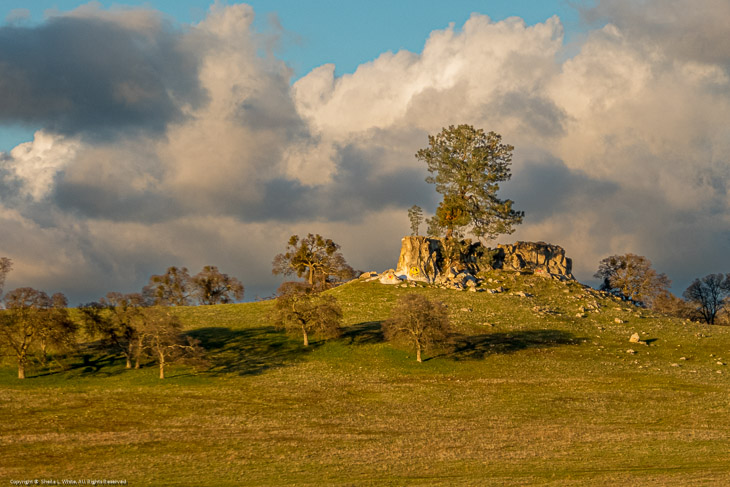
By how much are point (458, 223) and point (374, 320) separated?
151 ft

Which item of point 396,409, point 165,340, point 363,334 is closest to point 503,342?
point 363,334

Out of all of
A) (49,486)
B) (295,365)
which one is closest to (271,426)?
(49,486)

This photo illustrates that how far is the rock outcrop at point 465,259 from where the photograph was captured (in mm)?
133125

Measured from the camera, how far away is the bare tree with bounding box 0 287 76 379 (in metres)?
75.9

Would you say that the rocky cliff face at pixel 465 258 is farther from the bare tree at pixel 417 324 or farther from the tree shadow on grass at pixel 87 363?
the tree shadow on grass at pixel 87 363

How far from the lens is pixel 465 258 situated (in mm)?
139250

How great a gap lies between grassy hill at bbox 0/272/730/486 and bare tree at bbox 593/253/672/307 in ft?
114

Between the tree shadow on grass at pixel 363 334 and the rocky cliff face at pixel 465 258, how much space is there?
34.1 m

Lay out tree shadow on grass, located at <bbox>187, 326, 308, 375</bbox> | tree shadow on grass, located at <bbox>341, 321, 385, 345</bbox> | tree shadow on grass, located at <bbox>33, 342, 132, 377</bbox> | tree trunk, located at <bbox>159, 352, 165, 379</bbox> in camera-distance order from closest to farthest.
Result: tree trunk, located at <bbox>159, 352, 165, 379</bbox> → tree shadow on grass, located at <bbox>33, 342, 132, 377</bbox> → tree shadow on grass, located at <bbox>187, 326, 308, 375</bbox> → tree shadow on grass, located at <bbox>341, 321, 385, 345</bbox>

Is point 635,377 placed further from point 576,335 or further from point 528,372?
point 576,335

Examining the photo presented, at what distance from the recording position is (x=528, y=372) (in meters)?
80.5

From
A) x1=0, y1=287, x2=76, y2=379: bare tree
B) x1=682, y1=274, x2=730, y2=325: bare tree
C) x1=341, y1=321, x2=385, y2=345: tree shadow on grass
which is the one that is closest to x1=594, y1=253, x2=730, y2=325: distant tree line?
x1=682, y1=274, x2=730, y2=325: bare tree

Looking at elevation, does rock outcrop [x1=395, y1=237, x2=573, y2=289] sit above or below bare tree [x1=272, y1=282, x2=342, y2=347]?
above

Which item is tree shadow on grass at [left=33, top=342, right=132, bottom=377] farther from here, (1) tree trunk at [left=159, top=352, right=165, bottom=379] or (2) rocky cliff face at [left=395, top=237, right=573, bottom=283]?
(2) rocky cliff face at [left=395, top=237, right=573, bottom=283]
